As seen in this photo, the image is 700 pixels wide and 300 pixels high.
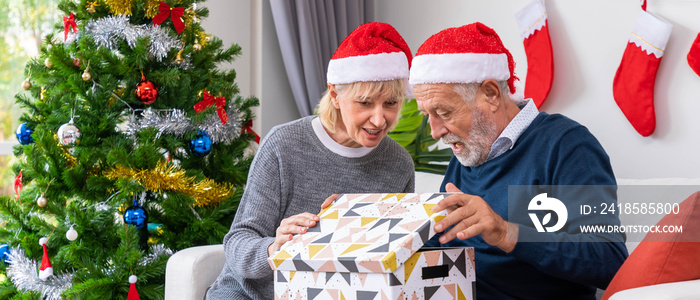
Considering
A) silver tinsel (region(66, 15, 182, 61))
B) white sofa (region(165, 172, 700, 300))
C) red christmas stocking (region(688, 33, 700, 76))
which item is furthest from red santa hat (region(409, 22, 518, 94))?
silver tinsel (region(66, 15, 182, 61))

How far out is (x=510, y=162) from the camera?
1.40m

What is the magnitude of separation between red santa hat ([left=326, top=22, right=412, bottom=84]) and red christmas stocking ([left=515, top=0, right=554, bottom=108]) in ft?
4.04

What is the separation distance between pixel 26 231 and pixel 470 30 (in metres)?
1.75

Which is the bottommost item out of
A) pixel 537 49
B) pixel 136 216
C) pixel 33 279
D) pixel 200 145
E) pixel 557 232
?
pixel 33 279

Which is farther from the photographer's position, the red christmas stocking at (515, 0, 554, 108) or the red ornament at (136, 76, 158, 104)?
the red christmas stocking at (515, 0, 554, 108)

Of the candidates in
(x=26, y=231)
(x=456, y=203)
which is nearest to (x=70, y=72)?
(x=26, y=231)

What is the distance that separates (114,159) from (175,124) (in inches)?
10.9

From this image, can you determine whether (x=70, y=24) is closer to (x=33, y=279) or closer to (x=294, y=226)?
(x=33, y=279)

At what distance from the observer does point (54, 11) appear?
3080 mm

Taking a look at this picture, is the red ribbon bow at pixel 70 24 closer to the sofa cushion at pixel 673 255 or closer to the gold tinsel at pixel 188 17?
the gold tinsel at pixel 188 17

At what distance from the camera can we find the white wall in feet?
7.25

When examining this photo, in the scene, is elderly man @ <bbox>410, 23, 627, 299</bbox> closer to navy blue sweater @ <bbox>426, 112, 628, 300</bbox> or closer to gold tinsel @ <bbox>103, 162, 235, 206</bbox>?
navy blue sweater @ <bbox>426, 112, 628, 300</bbox>

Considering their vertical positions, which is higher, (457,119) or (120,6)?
(120,6)

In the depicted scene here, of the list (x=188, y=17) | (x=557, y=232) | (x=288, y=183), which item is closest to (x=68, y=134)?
(x=188, y=17)
